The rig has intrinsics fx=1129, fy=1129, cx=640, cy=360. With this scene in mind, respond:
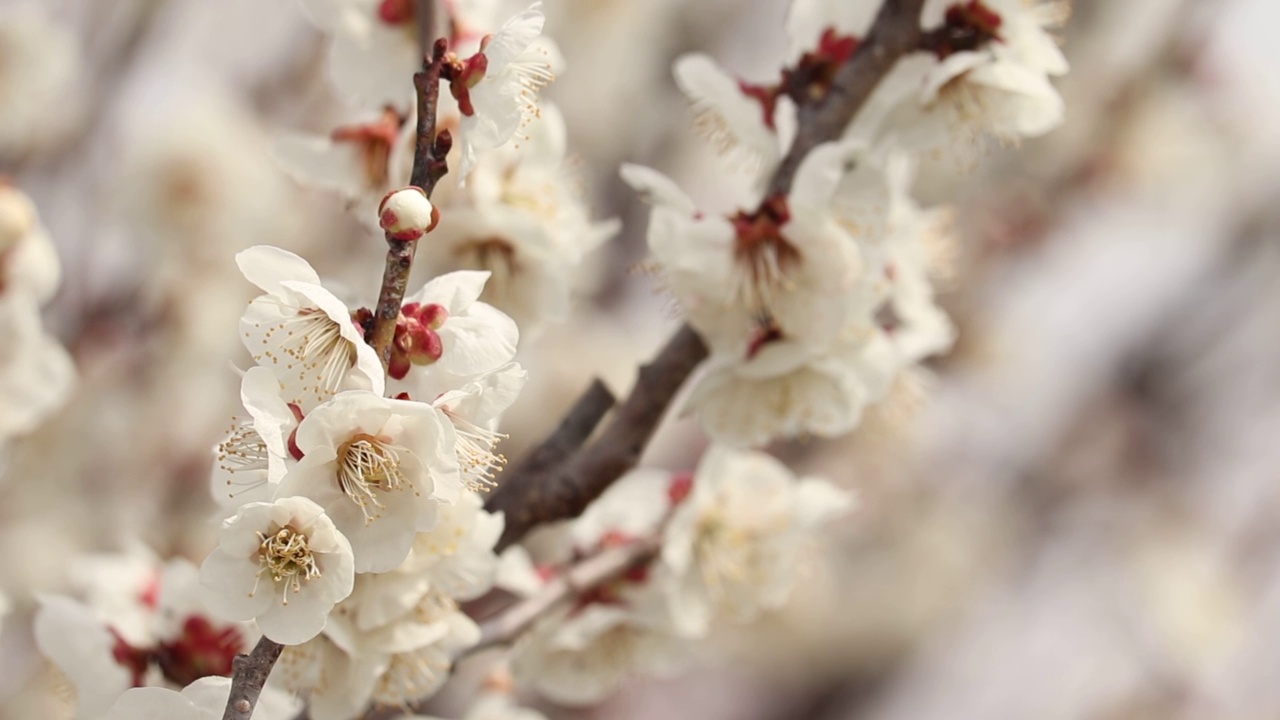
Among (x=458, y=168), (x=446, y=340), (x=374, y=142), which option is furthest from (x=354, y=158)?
(x=446, y=340)

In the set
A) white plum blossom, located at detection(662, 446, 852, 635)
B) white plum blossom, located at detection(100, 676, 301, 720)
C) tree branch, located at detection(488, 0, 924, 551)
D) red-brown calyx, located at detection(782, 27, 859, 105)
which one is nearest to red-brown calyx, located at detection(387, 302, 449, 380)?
white plum blossom, located at detection(100, 676, 301, 720)

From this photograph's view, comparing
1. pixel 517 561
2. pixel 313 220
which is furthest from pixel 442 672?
pixel 313 220

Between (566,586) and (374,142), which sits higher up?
(374,142)

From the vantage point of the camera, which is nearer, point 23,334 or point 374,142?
point 374,142

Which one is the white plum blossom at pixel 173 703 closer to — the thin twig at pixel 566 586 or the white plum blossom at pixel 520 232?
the thin twig at pixel 566 586

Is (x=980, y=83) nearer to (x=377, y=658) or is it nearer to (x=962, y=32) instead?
(x=962, y=32)

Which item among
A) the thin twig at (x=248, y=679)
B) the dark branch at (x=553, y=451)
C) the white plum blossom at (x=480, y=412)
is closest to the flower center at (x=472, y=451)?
the white plum blossom at (x=480, y=412)

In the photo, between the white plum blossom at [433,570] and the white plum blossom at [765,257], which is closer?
the white plum blossom at [433,570]
